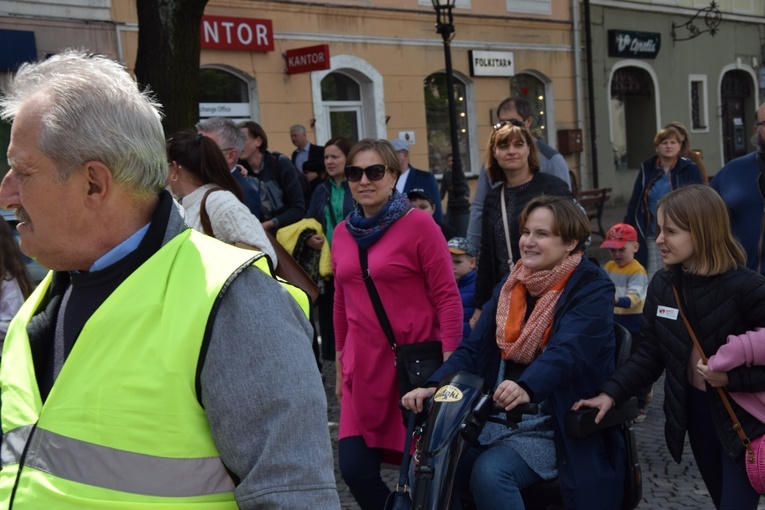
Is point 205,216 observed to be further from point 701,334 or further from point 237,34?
point 237,34

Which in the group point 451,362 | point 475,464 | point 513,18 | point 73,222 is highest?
point 513,18

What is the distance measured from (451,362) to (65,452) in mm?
2231

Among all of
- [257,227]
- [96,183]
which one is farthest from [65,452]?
[257,227]

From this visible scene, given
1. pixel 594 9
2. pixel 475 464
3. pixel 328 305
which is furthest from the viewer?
pixel 594 9

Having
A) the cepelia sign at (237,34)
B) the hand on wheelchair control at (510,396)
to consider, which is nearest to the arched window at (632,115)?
the cepelia sign at (237,34)

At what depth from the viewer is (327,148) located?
7.23 meters

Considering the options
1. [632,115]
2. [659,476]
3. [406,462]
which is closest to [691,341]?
[406,462]

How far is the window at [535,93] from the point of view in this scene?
2055 centimetres

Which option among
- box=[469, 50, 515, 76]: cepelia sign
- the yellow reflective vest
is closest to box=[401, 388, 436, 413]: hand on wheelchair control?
the yellow reflective vest

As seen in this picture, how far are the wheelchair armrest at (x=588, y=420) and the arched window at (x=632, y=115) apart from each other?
20.0 metres

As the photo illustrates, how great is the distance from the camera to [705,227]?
369 centimetres

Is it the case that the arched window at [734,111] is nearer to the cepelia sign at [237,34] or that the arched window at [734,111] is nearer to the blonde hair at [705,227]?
the cepelia sign at [237,34]

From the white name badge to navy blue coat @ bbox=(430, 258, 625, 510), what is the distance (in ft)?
0.74

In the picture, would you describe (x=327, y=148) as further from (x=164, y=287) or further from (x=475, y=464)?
(x=164, y=287)
